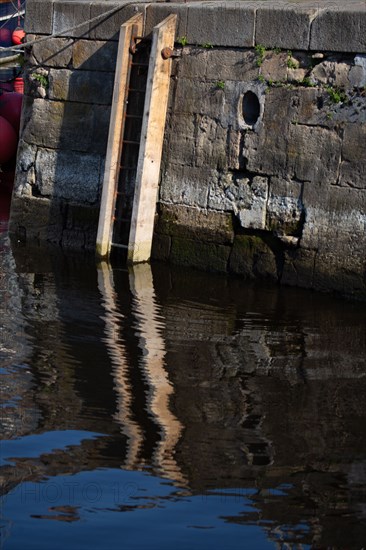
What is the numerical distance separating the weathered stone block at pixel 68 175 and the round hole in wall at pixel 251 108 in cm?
178

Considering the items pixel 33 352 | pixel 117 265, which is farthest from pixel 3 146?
pixel 33 352

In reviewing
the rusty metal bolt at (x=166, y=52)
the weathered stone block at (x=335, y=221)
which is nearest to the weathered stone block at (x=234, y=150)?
the weathered stone block at (x=335, y=221)

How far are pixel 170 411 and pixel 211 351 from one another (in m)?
1.37

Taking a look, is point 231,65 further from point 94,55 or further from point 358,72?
point 94,55

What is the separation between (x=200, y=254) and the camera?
9.90 m

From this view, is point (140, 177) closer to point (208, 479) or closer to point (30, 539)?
point (208, 479)

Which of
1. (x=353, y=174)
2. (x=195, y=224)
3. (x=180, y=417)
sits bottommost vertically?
(x=180, y=417)

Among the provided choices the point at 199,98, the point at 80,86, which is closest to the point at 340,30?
the point at 199,98

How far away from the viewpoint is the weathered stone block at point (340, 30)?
875cm

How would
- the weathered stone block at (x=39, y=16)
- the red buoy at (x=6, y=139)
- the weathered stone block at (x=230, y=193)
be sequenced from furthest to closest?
1. the red buoy at (x=6, y=139)
2. the weathered stone block at (x=39, y=16)
3. the weathered stone block at (x=230, y=193)

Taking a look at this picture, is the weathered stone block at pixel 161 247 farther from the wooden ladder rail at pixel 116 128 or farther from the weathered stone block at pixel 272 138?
the weathered stone block at pixel 272 138

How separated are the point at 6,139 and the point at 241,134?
598cm

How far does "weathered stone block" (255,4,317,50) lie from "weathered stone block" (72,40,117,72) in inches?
67.9

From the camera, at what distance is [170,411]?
240 inches
